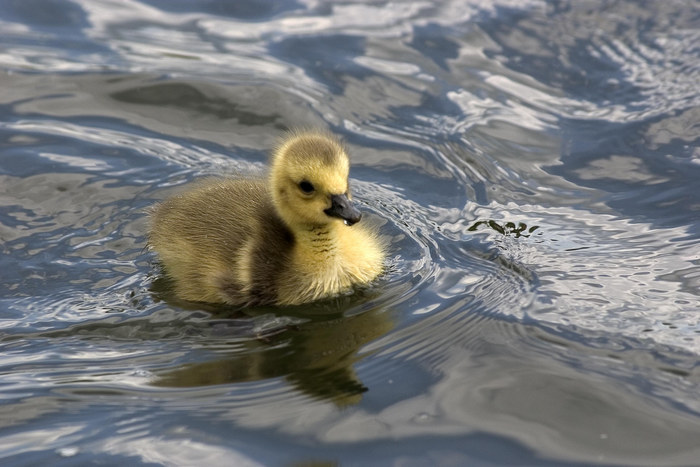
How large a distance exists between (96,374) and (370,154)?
290 cm

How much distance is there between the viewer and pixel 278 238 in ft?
16.3

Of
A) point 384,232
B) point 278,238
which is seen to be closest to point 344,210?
point 278,238

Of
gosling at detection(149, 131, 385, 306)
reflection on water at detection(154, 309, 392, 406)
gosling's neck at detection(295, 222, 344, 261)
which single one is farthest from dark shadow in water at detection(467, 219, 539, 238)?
reflection on water at detection(154, 309, 392, 406)

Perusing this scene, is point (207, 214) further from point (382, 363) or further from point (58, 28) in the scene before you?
point (58, 28)

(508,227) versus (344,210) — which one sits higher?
(508,227)

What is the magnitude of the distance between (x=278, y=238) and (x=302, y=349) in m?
0.83

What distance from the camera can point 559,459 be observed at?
348 centimetres

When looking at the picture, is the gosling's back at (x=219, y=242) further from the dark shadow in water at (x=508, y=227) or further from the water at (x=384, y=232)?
the dark shadow in water at (x=508, y=227)

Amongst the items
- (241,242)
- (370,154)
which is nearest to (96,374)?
(241,242)

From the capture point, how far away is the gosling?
4.77 metres

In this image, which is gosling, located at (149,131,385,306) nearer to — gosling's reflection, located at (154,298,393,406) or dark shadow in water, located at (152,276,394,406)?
dark shadow in water, located at (152,276,394,406)

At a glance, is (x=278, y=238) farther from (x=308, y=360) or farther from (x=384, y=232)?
(x=308, y=360)

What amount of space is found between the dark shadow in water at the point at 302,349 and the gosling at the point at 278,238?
4.0 inches

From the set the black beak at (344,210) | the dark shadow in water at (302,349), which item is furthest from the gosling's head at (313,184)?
the dark shadow in water at (302,349)
